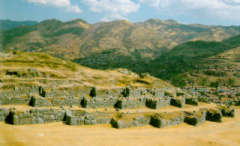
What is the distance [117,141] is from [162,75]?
123409 mm

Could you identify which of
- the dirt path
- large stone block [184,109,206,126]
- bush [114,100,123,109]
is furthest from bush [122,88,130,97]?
the dirt path

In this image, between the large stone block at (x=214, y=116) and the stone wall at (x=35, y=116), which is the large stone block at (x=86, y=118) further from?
the large stone block at (x=214, y=116)

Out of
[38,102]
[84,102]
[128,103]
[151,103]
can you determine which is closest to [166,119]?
[128,103]

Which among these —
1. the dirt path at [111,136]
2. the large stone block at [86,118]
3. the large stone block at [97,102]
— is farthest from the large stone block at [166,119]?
the large stone block at [97,102]

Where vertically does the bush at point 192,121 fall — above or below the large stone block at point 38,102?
below

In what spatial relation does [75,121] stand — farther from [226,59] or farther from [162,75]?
[226,59]

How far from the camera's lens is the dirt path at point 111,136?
19409mm

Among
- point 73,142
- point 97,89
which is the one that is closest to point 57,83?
point 97,89

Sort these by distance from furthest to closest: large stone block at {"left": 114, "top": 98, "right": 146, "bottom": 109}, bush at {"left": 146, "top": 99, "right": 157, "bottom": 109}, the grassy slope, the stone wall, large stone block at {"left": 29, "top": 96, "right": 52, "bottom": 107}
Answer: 1. the grassy slope
2. bush at {"left": 146, "top": 99, "right": 157, "bottom": 109}
3. large stone block at {"left": 114, "top": 98, "right": 146, "bottom": 109}
4. large stone block at {"left": 29, "top": 96, "right": 52, "bottom": 107}
5. the stone wall

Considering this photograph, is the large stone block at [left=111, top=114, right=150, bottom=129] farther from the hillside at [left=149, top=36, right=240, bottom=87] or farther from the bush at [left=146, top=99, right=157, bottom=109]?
the hillside at [left=149, top=36, right=240, bottom=87]

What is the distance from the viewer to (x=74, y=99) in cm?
3188

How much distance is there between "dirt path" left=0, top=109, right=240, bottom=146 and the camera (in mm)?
19409

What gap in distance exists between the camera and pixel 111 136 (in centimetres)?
2366

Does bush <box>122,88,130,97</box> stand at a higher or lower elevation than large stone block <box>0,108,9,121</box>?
higher
